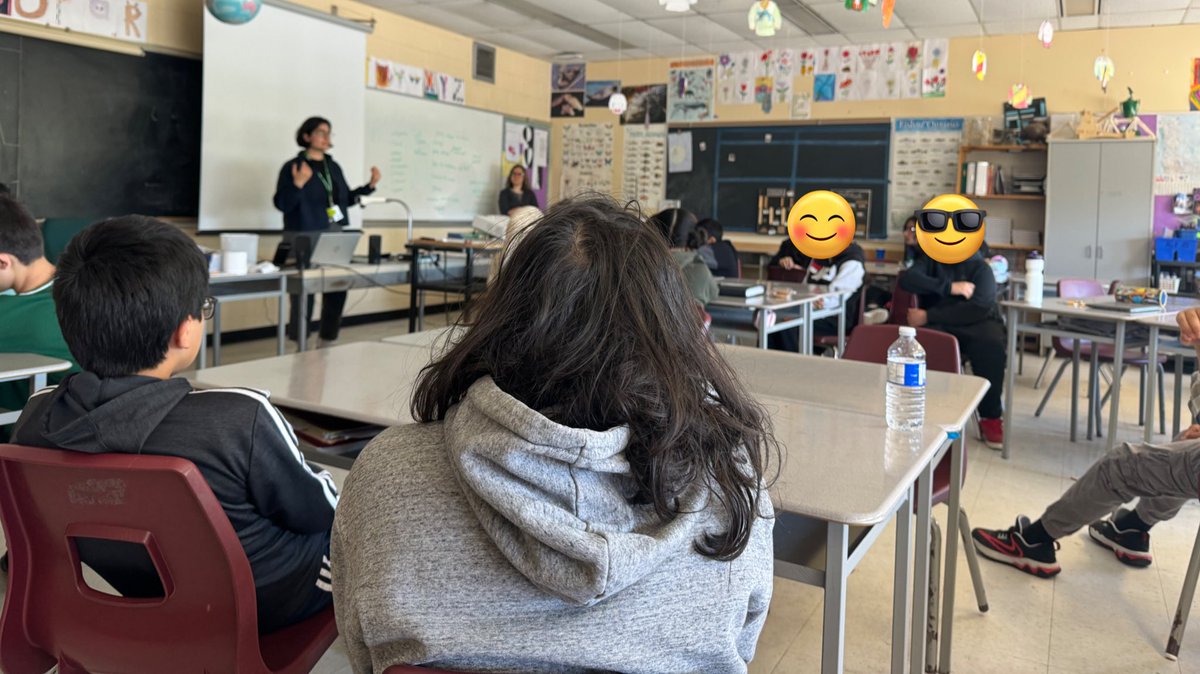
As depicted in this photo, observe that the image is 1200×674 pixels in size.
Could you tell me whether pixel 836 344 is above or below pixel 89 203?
below

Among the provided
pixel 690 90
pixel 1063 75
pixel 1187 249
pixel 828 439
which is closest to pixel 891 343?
pixel 828 439

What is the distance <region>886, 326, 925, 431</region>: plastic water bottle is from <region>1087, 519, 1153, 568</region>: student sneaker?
1.23 metres

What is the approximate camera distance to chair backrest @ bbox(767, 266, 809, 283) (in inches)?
220

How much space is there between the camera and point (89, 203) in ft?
17.0

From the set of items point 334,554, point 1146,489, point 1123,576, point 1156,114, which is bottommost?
point 1123,576

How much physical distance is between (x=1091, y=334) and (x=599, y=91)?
5.90 metres

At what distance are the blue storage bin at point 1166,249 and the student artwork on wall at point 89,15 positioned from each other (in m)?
6.85

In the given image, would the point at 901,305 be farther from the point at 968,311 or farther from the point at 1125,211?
the point at 1125,211

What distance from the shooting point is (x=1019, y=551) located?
266 cm

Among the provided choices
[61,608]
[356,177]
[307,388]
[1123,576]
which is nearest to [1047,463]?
[1123,576]

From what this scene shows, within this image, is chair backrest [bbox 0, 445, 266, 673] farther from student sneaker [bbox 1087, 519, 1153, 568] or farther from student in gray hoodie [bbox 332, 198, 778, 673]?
student sneaker [bbox 1087, 519, 1153, 568]

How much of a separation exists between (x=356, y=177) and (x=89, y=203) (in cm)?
197

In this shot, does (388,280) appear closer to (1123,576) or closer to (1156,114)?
(1123,576)

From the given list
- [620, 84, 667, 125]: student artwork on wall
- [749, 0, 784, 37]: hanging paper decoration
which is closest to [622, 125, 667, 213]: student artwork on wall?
[620, 84, 667, 125]: student artwork on wall
